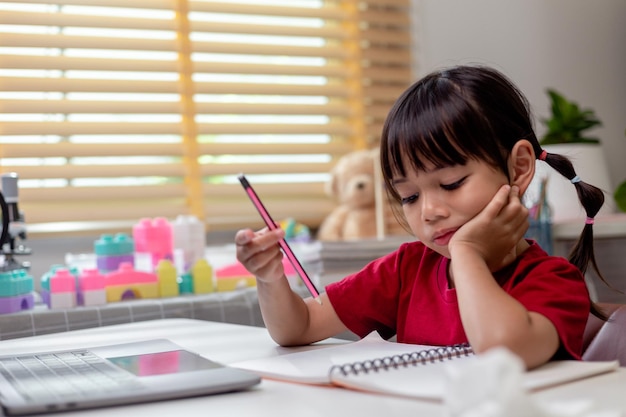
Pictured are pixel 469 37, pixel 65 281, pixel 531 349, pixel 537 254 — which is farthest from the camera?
pixel 469 37

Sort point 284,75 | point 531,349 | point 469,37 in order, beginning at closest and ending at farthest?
point 531,349
point 284,75
point 469,37

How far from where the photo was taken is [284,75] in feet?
7.40

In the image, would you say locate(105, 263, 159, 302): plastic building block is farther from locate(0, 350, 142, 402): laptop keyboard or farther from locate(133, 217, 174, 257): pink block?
locate(0, 350, 142, 402): laptop keyboard


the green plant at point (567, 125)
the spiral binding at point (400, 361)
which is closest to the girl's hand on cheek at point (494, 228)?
the spiral binding at point (400, 361)

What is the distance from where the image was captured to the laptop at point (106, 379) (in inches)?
24.9

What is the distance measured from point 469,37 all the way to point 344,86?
462 millimetres

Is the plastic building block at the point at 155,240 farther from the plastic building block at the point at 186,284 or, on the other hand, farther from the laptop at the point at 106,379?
the laptop at the point at 106,379

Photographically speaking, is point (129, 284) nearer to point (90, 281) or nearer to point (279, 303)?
point (90, 281)

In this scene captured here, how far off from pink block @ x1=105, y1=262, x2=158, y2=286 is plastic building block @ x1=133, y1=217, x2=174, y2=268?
8 centimetres

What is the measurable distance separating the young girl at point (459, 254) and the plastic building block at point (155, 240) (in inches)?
25.8

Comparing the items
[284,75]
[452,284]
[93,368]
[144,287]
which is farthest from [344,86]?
[93,368]

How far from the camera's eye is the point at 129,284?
5.05 feet

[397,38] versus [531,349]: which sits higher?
[397,38]

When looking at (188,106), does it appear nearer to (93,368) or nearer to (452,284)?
(452,284)
